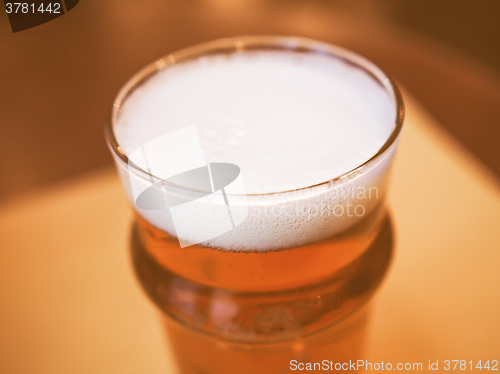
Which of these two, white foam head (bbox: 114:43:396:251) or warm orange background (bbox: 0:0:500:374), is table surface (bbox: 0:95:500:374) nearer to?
warm orange background (bbox: 0:0:500:374)

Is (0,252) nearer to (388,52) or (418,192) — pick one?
(418,192)

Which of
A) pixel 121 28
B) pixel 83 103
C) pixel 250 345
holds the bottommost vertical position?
pixel 250 345

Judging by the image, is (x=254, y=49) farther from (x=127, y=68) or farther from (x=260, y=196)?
(x=127, y=68)

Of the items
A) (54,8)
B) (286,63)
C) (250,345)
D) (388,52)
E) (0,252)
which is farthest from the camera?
(388,52)

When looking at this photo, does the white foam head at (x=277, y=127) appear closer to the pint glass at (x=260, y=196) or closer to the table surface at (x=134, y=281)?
the pint glass at (x=260, y=196)

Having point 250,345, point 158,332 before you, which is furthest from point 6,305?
point 250,345

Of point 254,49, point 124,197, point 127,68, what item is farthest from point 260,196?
point 127,68
